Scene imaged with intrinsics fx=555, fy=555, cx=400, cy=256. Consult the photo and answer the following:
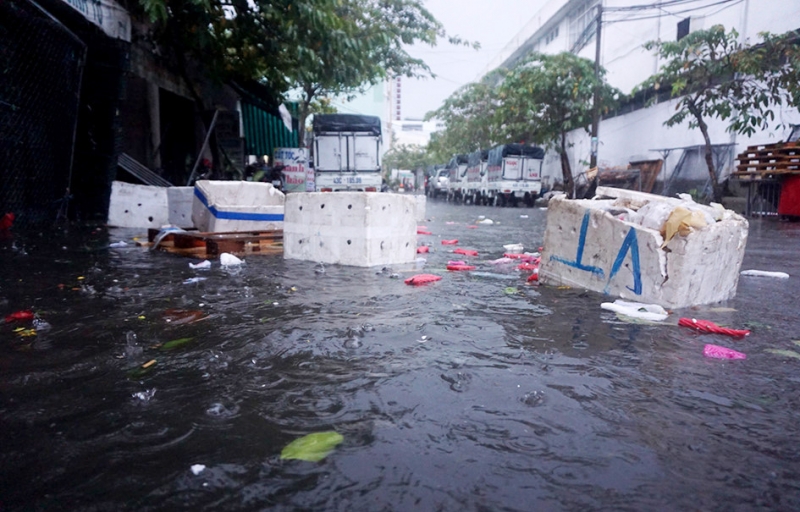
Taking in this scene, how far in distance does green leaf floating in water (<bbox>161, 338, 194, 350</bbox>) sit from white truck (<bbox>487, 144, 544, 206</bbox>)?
72.9ft

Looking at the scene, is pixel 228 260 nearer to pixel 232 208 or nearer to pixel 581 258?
pixel 232 208

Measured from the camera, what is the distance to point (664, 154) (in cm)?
2098

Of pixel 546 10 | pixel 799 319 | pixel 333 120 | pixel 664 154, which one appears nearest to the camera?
pixel 799 319

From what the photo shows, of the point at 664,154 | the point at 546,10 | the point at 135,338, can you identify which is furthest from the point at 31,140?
the point at 546,10

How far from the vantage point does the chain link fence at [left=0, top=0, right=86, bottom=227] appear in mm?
6770

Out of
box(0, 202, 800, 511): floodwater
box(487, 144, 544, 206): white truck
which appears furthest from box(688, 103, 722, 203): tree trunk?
box(0, 202, 800, 511): floodwater

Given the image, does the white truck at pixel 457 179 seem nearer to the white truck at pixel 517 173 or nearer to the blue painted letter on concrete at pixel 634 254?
the white truck at pixel 517 173

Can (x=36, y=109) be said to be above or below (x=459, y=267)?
above

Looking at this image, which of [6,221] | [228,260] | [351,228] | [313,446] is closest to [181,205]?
[6,221]

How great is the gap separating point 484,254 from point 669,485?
17.8 ft

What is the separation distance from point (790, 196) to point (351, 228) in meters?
13.2

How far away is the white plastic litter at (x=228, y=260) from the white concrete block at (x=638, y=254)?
120 inches

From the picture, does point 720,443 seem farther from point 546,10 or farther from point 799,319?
point 546,10

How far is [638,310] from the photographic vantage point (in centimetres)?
361
